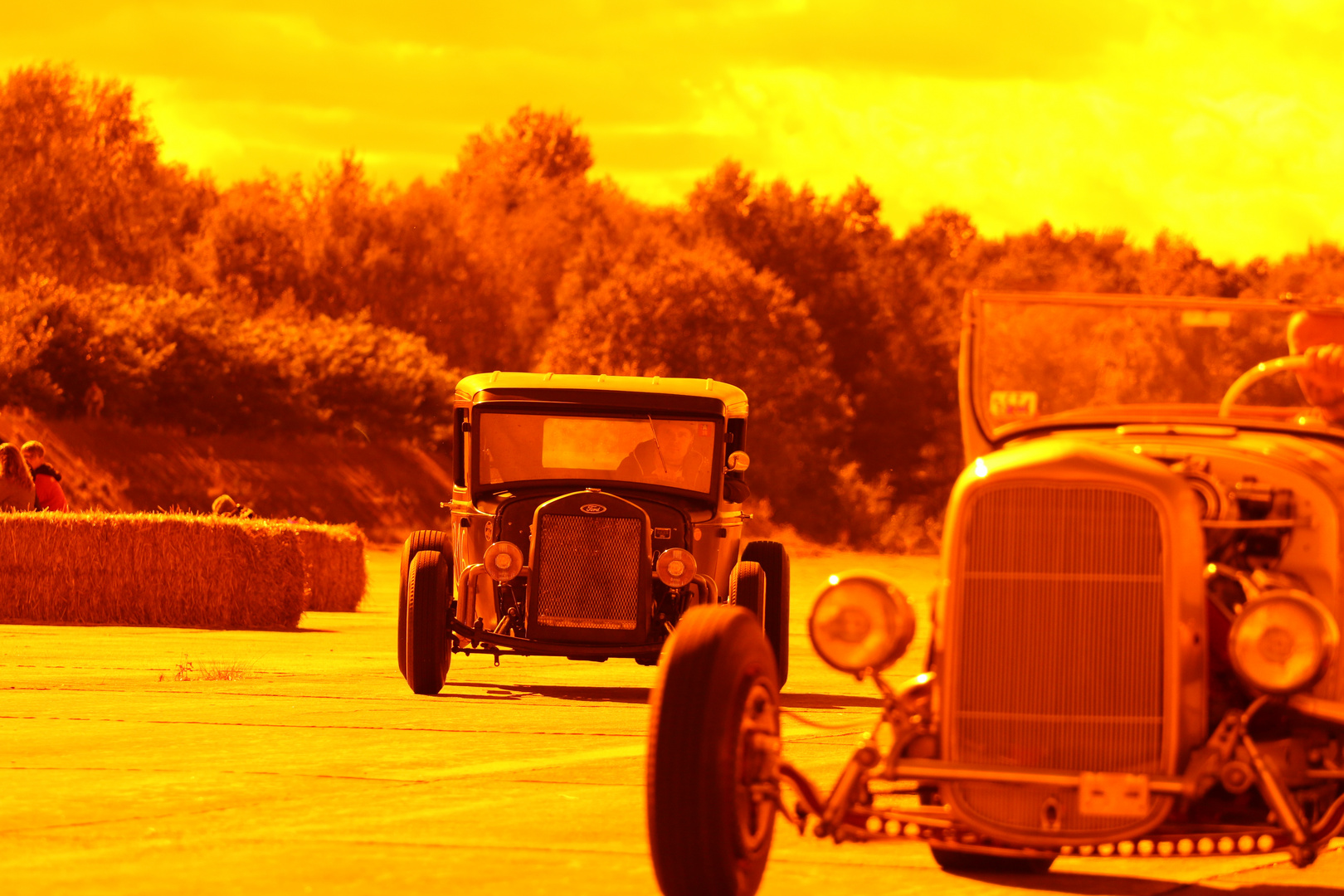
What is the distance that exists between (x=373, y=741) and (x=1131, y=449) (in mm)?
5446

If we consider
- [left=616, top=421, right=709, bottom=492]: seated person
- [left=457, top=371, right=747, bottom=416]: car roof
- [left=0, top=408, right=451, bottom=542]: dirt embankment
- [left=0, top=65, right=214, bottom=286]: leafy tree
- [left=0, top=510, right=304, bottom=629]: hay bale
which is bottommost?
[left=0, top=408, right=451, bottom=542]: dirt embankment

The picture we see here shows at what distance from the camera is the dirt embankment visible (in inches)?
1801

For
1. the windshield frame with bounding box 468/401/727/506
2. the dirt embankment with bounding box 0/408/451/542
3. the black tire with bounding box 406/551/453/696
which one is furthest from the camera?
the dirt embankment with bounding box 0/408/451/542

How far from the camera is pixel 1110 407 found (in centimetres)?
749

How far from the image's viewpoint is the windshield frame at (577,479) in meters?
15.6

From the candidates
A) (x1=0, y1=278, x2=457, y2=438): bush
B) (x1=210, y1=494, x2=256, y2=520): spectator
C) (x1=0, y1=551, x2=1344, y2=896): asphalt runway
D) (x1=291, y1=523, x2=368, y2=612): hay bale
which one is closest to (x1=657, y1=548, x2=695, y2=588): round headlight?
(x1=0, y1=551, x2=1344, y2=896): asphalt runway

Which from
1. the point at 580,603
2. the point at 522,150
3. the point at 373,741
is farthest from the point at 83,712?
the point at 522,150

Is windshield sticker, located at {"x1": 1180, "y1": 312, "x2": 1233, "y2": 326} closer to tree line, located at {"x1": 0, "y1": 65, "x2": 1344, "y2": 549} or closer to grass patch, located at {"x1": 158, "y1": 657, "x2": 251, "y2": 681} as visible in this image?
grass patch, located at {"x1": 158, "y1": 657, "x2": 251, "y2": 681}

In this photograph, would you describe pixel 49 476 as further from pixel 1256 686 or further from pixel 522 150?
pixel 522 150

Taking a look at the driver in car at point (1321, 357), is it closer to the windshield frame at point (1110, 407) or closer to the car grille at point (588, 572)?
the windshield frame at point (1110, 407)

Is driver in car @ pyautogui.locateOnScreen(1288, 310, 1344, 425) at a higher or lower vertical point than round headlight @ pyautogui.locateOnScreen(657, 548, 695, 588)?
higher

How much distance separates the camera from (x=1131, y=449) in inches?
272

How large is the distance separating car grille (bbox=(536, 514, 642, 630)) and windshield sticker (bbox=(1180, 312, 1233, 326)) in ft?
25.5

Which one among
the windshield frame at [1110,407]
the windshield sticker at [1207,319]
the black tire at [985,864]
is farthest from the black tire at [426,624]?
the windshield sticker at [1207,319]
